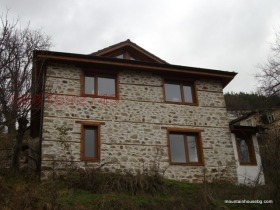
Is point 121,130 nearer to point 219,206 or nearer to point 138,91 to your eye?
point 138,91

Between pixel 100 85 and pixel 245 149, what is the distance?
8009 mm

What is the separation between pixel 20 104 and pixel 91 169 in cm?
397

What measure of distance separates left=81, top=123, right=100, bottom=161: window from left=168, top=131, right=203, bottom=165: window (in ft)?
11.0

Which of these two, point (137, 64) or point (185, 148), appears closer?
point (185, 148)

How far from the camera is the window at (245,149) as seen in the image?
17172 millimetres

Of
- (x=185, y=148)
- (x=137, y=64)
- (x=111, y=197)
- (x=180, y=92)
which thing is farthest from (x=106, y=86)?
(x=111, y=197)

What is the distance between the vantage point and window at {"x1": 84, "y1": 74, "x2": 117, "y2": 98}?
15960mm

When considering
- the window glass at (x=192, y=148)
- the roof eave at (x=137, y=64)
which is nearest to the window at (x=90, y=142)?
the roof eave at (x=137, y=64)

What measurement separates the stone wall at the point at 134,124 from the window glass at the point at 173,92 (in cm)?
40

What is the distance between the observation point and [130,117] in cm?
1581

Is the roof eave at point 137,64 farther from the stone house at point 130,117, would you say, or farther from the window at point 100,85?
the window at point 100,85

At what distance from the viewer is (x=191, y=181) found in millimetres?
15367

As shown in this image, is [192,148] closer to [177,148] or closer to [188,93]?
[177,148]

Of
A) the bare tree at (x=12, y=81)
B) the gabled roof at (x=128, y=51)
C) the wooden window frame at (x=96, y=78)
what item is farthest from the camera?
the gabled roof at (x=128, y=51)
